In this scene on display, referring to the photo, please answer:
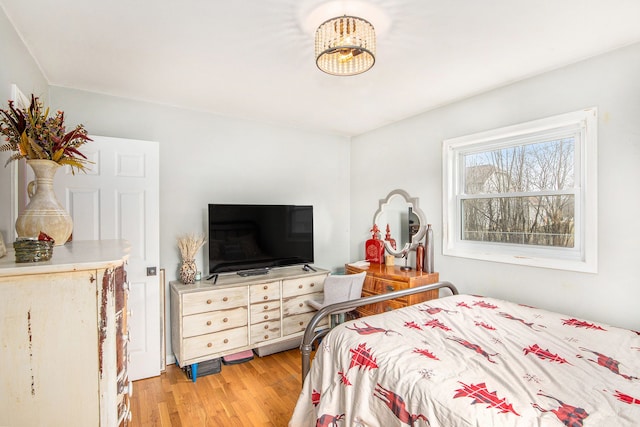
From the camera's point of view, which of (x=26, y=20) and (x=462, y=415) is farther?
(x=26, y=20)

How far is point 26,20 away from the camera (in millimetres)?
1700

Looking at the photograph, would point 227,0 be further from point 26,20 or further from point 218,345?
point 218,345

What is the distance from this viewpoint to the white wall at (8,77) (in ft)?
4.95

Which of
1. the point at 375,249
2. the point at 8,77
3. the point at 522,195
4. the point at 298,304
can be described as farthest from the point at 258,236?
the point at 522,195

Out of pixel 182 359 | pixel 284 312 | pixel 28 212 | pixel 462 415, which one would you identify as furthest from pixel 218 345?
pixel 462 415

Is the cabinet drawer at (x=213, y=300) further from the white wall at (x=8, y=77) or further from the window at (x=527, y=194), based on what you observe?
the window at (x=527, y=194)

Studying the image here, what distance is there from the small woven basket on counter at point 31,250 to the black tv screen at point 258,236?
2091 mm

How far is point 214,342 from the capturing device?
2.78 m

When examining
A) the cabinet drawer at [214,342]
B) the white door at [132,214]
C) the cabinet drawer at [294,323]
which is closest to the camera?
the white door at [132,214]

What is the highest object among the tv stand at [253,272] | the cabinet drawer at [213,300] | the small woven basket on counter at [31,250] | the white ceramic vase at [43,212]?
the white ceramic vase at [43,212]

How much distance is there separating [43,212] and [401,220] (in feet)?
10.1

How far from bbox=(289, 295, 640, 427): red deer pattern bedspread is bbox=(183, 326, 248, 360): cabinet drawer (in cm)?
128

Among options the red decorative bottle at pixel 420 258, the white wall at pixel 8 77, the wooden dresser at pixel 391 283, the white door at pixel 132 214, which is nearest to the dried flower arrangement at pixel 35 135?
the white wall at pixel 8 77

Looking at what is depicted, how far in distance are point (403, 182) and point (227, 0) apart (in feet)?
8.21
